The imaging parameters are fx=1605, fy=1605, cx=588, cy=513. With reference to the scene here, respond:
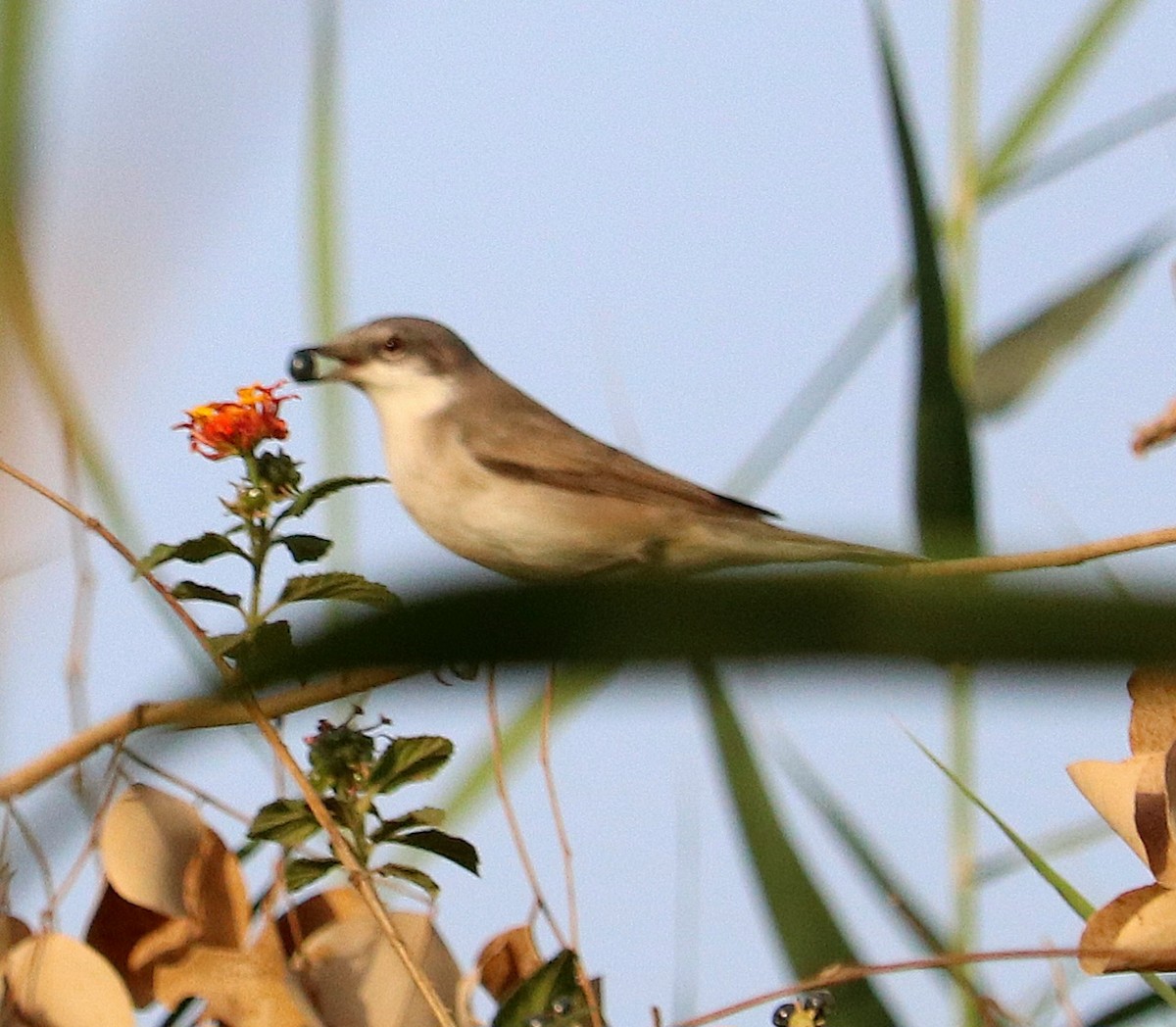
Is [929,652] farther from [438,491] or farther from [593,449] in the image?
[593,449]

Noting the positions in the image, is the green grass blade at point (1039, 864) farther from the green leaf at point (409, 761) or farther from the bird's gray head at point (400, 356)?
the bird's gray head at point (400, 356)

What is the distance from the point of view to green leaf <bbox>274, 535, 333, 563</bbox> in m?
1.13

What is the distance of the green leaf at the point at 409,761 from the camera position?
0.90m

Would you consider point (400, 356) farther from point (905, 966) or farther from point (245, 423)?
point (905, 966)

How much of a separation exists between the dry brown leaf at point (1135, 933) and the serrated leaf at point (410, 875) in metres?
0.38

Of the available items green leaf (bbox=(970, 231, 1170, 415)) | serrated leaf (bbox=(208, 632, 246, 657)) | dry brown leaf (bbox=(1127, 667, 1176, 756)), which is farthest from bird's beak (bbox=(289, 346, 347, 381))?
dry brown leaf (bbox=(1127, 667, 1176, 756))

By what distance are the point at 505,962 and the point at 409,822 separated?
0.32ft

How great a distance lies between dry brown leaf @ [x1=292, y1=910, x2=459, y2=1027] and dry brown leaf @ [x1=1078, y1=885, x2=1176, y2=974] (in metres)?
0.34

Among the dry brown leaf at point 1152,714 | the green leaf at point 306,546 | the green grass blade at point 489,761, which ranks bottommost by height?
the green grass blade at point 489,761

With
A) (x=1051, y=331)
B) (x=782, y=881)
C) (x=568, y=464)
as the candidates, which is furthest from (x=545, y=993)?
(x=568, y=464)

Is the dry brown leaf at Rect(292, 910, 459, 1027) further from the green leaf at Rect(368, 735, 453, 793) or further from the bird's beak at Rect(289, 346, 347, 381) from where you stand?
the bird's beak at Rect(289, 346, 347, 381)

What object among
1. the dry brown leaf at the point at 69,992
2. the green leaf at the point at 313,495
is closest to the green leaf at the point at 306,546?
the green leaf at the point at 313,495

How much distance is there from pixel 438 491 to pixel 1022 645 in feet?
8.03

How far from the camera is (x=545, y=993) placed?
0.81 metres
